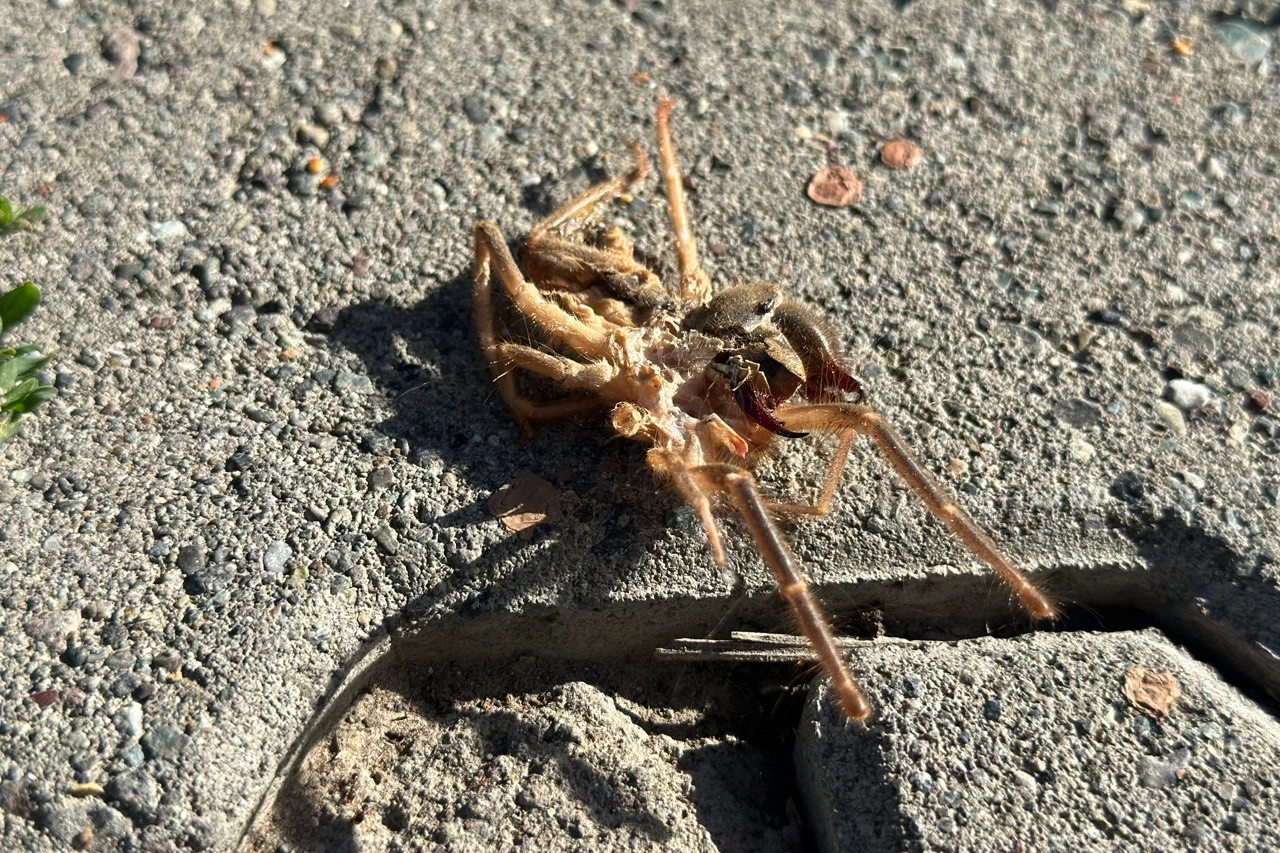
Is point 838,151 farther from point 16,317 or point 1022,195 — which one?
point 16,317

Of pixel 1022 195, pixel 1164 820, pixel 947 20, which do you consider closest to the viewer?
pixel 1164 820

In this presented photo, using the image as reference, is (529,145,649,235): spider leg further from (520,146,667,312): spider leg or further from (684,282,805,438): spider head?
(684,282,805,438): spider head

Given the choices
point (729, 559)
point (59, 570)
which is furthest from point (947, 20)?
point (59, 570)

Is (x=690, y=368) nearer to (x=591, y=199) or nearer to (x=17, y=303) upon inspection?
(x=591, y=199)

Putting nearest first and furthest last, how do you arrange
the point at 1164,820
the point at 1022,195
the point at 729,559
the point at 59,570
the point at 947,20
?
the point at 1164,820
the point at 59,570
the point at 729,559
the point at 1022,195
the point at 947,20

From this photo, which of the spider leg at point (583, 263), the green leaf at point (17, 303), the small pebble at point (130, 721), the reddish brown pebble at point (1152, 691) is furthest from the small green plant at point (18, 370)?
the reddish brown pebble at point (1152, 691)

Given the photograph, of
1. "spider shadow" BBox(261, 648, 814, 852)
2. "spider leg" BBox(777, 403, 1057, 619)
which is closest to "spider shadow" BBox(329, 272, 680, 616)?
"spider shadow" BBox(261, 648, 814, 852)

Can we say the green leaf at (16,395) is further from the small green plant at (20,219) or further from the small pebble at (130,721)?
the small pebble at (130,721)
